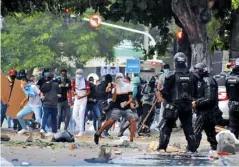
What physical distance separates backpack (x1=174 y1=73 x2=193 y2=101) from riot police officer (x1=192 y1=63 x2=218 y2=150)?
40 centimetres

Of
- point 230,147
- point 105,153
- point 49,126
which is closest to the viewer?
point 105,153

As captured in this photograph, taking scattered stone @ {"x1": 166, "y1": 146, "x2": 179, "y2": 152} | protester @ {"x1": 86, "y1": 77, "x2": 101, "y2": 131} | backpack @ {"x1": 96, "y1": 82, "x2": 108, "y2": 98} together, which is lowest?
scattered stone @ {"x1": 166, "y1": 146, "x2": 179, "y2": 152}

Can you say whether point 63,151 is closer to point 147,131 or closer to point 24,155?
point 24,155

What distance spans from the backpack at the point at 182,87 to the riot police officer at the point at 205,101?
0.40 meters

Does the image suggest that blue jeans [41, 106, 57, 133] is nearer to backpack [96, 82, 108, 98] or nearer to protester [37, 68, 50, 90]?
protester [37, 68, 50, 90]

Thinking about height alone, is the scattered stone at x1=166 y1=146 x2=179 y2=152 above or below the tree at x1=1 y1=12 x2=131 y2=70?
below

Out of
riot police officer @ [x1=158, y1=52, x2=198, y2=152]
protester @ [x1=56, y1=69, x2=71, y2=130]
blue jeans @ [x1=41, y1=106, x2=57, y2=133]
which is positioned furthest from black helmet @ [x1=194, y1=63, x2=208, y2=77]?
protester @ [x1=56, y1=69, x2=71, y2=130]

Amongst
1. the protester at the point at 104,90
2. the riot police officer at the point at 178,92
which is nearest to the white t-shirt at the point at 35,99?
the protester at the point at 104,90

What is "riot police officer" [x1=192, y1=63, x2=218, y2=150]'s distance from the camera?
1492 cm

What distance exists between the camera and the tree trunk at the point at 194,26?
2231cm

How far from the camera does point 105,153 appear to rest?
13.1 metres

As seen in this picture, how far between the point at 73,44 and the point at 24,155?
43125 millimetres

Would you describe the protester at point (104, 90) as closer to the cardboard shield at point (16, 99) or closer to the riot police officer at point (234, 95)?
the cardboard shield at point (16, 99)

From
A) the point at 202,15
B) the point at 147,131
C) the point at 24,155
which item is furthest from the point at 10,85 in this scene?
the point at 24,155
